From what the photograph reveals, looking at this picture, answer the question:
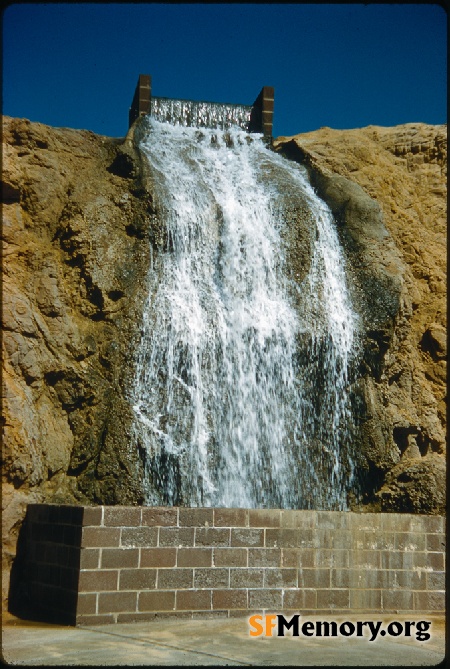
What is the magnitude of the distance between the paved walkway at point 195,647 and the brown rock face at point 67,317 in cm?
325

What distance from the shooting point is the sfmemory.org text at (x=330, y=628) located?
28.5 ft

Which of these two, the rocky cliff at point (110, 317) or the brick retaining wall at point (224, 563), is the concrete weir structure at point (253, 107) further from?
the brick retaining wall at point (224, 563)

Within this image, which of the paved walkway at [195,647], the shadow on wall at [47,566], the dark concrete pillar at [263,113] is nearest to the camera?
the paved walkway at [195,647]

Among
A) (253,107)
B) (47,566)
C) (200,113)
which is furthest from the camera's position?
(253,107)

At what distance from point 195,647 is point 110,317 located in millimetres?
7740

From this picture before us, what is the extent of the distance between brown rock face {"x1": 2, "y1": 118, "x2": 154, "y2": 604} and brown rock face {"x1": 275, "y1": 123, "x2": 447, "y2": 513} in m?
4.27

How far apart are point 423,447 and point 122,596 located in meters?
8.62

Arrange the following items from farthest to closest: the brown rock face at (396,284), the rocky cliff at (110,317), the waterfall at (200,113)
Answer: the waterfall at (200,113), the brown rock face at (396,284), the rocky cliff at (110,317)

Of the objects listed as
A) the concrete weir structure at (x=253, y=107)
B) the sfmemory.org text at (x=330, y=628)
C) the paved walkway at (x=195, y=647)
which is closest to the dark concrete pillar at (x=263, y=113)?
the concrete weir structure at (x=253, y=107)

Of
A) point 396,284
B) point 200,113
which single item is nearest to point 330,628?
point 396,284

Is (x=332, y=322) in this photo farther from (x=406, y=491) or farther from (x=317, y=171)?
(x=317, y=171)

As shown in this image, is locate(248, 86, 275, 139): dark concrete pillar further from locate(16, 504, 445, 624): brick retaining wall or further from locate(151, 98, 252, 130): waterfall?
locate(16, 504, 445, 624): brick retaining wall

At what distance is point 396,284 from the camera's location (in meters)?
15.6

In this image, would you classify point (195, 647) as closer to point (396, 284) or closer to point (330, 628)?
point (330, 628)
